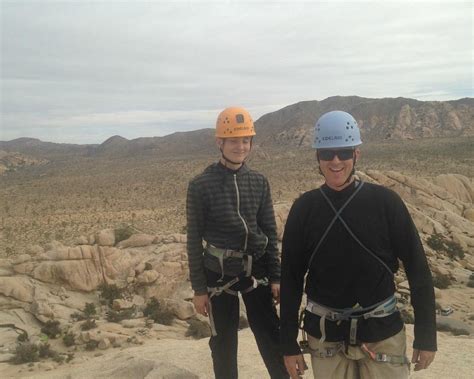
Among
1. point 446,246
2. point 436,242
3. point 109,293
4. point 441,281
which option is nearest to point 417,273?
point 109,293

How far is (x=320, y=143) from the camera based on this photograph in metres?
2.32

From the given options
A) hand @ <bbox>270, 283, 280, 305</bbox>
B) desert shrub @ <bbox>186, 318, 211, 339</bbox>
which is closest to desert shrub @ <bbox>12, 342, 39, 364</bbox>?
desert shrub @ <bbox>186, 318, 211, 339</bbox>

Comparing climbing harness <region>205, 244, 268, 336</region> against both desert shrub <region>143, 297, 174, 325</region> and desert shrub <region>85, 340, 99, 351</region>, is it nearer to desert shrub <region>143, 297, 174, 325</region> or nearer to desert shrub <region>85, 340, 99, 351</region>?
desert shrub <region>85, 340, 99, 351</region>

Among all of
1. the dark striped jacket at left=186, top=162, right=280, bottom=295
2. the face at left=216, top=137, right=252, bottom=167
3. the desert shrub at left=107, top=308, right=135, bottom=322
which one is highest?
the face at left=216, top=137, right=252, bottom=167

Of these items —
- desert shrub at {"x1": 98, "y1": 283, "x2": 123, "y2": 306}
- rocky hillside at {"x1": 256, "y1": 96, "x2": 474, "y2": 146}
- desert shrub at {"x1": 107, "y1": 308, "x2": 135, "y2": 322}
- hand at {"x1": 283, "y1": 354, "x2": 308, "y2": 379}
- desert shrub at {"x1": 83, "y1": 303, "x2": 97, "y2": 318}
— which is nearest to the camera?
hand at {"x1": 283, "y1": 354, "x2": 308, "y2": 379}

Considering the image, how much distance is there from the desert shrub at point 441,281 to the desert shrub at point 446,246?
2489mm

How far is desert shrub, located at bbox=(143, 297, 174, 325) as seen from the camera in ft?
26.1

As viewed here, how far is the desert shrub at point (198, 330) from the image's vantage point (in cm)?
741

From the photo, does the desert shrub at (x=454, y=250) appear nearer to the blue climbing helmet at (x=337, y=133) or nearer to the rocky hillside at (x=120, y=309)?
the rocky hillside at (x=120, y=309)

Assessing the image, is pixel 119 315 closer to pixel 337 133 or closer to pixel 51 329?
pixel 51 329

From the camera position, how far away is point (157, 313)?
8039mm

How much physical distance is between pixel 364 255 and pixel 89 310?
7158 millimetres

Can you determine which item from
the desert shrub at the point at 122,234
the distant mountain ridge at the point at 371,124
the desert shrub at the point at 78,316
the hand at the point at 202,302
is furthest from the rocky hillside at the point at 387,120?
the hand at the point at 202,302

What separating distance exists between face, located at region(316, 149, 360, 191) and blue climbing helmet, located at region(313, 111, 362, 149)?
0.05 metres
